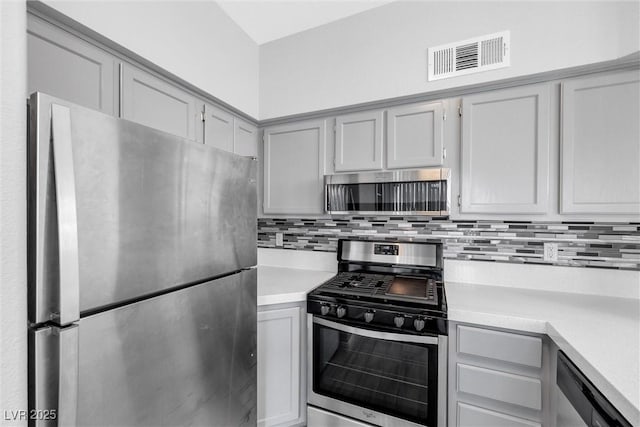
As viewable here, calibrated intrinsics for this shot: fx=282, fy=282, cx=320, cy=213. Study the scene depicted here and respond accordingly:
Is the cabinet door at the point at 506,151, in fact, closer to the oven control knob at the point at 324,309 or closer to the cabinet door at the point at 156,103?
the oven control knob at the point at 324,309

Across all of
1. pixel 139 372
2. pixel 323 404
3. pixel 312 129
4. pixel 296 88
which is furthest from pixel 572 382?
pixel 296 88

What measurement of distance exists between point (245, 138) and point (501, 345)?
206 centimetres

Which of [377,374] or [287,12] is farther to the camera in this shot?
[287,12]

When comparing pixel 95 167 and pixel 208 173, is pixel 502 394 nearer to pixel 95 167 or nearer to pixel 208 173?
pixel 208 173

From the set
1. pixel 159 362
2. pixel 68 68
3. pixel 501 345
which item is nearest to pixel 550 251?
pixel 501 345

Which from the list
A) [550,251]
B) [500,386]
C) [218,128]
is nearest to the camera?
[500,386]

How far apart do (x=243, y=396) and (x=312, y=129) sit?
1.74 m

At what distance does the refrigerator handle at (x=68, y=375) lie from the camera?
2.02 feet

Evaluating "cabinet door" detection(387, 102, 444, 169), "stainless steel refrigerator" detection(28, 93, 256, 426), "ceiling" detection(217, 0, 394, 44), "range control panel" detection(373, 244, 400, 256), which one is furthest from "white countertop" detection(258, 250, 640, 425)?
"ceiling" detection(217, 0, 394, 44)

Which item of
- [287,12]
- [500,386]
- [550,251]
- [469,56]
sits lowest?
[500,386]

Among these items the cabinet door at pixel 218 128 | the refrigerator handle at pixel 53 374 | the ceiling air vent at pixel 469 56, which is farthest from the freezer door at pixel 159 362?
→ the ceiling air vent at pixel 469 56

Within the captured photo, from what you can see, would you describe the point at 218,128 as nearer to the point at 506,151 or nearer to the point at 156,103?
the point at 156,103

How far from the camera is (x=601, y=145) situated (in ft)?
4.82

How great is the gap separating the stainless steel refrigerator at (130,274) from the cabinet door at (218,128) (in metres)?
0.85
